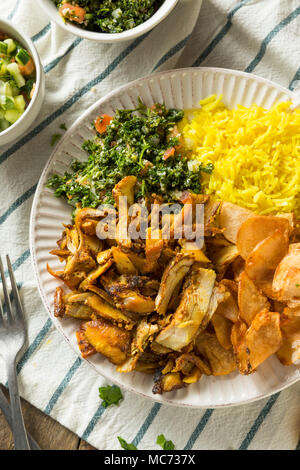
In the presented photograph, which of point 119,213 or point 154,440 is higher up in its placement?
point 119,213

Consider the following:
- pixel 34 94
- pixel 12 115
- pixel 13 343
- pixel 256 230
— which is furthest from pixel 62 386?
pixel 34 94

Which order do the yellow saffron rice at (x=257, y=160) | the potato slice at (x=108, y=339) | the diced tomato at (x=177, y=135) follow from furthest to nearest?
the diced tomato at (x=177, y=135), the yellow saffron rice at (x=257, y=160), the potato slice at (x=108, y=339)

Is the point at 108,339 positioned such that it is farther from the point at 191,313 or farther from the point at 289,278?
the point at 289,278

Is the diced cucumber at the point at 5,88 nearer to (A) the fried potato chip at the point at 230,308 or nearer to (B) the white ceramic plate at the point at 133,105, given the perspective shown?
(B) the white ceramic plate at the point at 133,105

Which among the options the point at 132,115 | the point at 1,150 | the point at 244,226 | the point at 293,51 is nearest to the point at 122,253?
the point at 244,226

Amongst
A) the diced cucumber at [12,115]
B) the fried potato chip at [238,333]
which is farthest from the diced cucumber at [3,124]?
the fried potato chip at [238,333]

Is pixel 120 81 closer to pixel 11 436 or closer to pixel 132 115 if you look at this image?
pixel 132 115
